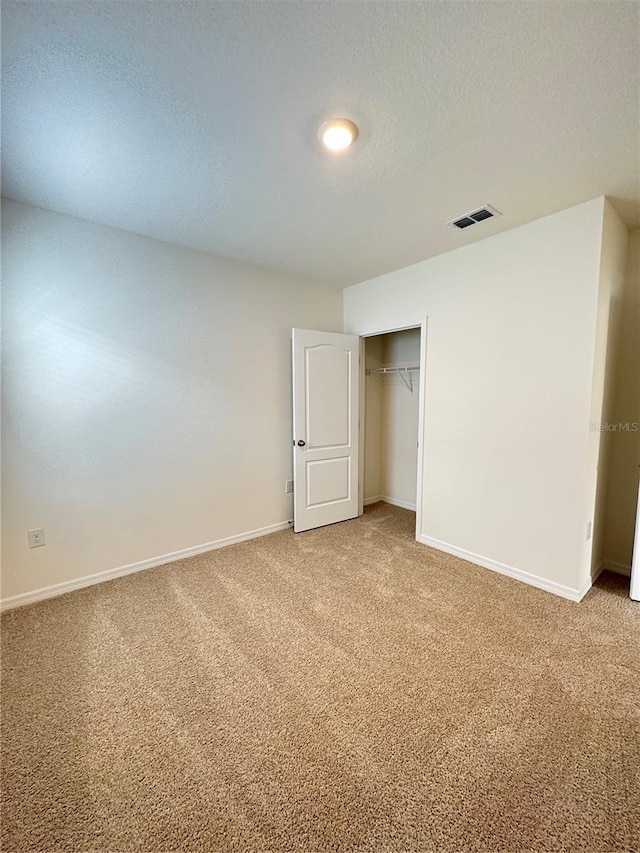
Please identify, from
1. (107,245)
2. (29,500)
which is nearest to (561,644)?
(29,500)

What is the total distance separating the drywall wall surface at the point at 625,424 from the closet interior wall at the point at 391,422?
1.84m

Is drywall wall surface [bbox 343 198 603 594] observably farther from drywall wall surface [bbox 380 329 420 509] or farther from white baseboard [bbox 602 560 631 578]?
drywall wall surface [bbox 380 329 420 509]

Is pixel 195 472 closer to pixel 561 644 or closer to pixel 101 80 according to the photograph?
pixel 101 80

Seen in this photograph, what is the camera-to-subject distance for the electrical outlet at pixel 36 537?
92.1 inches

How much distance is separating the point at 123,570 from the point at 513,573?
9.89 feet

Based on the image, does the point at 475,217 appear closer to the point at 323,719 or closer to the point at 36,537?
the point at 323,719

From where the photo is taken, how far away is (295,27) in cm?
116

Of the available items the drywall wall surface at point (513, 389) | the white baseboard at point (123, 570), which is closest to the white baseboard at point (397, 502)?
the drywall wall surface at point (513, 389)

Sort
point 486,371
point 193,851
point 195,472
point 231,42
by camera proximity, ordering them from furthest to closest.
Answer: point 195,472 < point 486,371 < point 231,42 < point 193,851

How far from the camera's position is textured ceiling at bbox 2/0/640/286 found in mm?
A: 1150

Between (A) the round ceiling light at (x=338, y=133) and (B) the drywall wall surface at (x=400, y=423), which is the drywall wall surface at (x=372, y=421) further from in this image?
(A) the round ceiling light at (x=338, y=133)

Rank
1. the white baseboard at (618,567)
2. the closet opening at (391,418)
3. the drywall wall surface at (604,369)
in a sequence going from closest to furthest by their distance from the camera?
the drywall wall surface at (604,369) < the white baseboard at (618,567) < the closet opening at (391,418)

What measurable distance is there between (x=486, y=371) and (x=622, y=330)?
100 cm

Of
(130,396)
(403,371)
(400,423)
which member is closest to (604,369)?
(403,371)
